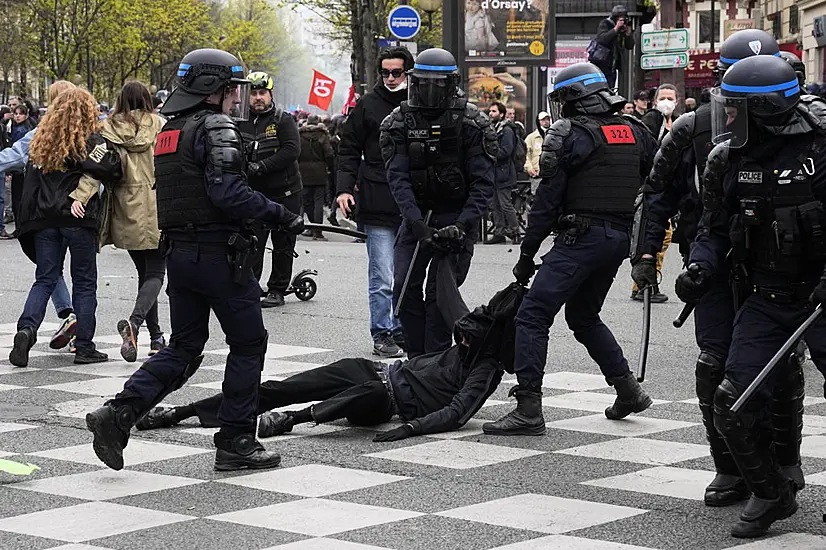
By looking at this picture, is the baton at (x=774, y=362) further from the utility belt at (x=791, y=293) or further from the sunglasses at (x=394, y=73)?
the sunglasses at (x=394, y=73)

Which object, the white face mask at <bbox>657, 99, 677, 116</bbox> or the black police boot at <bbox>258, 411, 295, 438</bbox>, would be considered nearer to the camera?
the black police boot at <bbox>258, 411, 295, 438</bbox>

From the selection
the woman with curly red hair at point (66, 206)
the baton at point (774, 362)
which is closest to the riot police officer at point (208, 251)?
the baton at point (774, 362)

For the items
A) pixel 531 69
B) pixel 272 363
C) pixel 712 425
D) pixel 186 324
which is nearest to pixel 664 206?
pixel 712 425

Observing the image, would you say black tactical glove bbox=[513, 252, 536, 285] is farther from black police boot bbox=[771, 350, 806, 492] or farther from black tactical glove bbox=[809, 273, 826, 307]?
black tactical glove bbox=[809, 273, 826, 307]

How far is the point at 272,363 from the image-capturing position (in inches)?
384

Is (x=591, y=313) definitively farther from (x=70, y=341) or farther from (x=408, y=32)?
(x=408, y=32)

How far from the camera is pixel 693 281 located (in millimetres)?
5812

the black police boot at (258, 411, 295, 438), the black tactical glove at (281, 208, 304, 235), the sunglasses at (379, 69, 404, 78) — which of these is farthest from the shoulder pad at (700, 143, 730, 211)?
the sunglasses at (379, 69, 404, 78)

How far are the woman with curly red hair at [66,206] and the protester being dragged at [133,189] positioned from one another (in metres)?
0.08

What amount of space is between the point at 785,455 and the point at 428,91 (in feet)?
11.3

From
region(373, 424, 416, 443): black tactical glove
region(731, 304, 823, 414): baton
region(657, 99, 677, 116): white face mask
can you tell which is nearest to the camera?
region(731, 304, 823, 414): baton

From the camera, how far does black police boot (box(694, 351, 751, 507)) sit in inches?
234

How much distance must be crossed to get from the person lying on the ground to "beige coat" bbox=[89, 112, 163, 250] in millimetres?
2549

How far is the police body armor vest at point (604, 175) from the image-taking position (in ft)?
24.6
